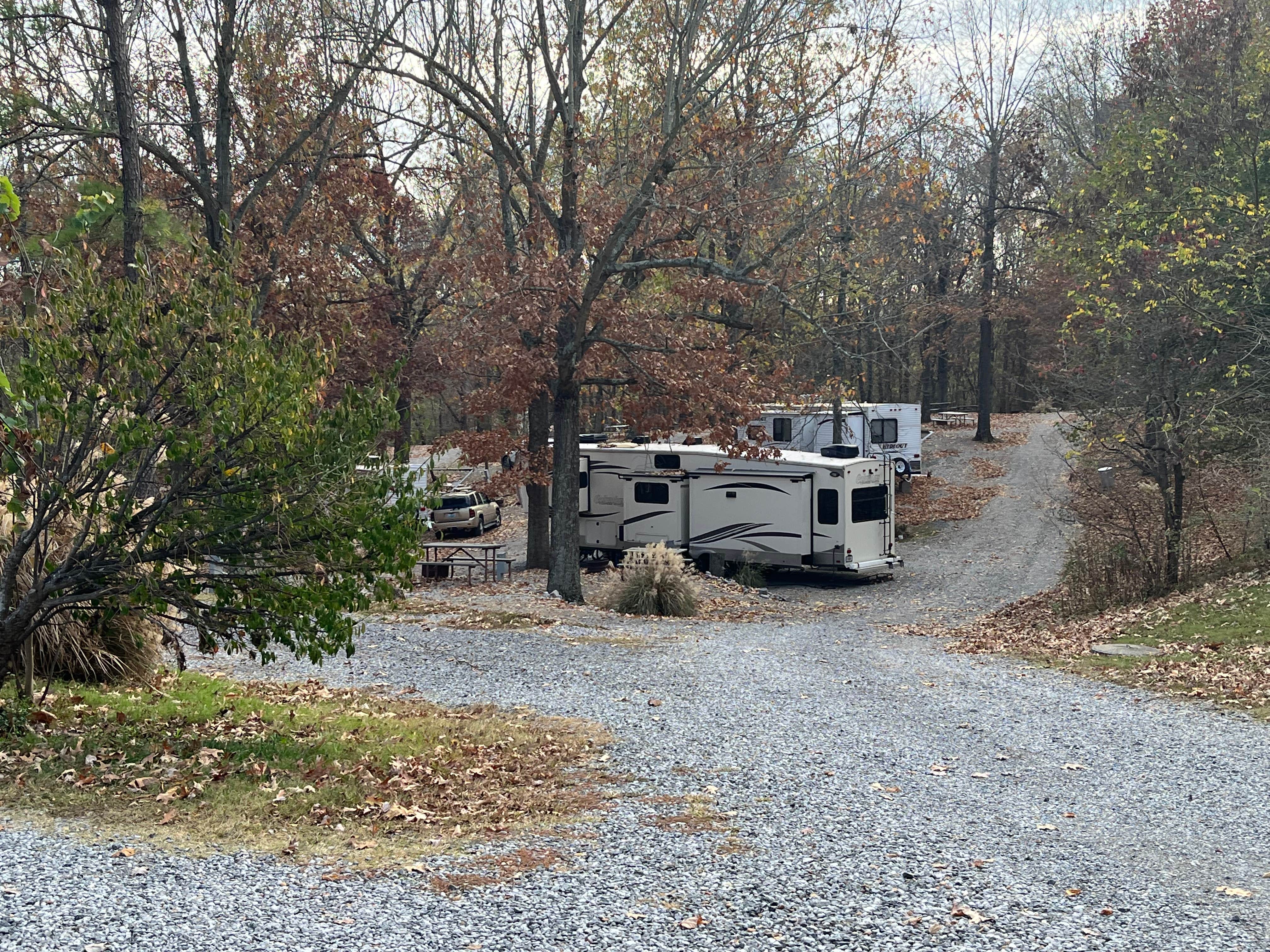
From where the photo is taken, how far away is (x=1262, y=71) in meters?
18.1

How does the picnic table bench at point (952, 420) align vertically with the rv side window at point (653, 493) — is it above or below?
above

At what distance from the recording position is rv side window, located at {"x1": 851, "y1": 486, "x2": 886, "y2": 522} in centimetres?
2288

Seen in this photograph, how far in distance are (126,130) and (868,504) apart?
15275mm

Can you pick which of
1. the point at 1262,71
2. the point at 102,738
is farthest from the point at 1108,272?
the point at 102,738

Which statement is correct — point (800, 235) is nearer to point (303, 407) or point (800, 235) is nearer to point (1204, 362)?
point (1204, 362)

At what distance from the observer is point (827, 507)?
899 inches

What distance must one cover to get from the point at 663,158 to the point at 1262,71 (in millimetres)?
9675

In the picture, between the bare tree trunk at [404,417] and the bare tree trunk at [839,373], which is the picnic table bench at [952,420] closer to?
the bare tree trunk at [839,373]

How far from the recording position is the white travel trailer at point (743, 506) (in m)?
22.9

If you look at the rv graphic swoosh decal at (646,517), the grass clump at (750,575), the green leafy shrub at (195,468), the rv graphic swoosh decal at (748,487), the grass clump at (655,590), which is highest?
the green leafy shrub at (195,468)

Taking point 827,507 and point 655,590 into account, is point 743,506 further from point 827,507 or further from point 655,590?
point 655,590

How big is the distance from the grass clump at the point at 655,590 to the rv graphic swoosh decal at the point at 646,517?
18.7 feet

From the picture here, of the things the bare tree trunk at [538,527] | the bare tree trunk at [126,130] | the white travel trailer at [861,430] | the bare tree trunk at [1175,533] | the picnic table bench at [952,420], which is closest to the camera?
the bare tree trunk at [126,130]

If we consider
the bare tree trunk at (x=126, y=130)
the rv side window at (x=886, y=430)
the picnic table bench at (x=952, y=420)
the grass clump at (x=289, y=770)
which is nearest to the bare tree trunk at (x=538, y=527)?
the bare tree trunk at (x=126, y=130)
